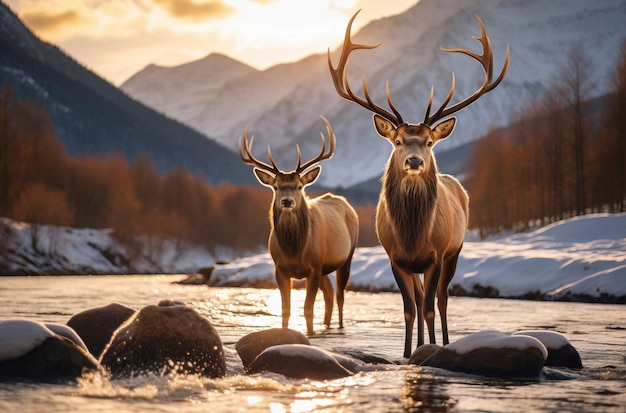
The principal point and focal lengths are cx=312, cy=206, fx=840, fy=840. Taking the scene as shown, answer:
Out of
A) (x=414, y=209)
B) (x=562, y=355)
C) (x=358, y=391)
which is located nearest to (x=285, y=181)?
(x=414, y=209)

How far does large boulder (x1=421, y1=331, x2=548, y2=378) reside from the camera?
30.0 feet

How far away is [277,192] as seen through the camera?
45.1 feet

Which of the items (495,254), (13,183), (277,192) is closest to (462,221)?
(277,192)

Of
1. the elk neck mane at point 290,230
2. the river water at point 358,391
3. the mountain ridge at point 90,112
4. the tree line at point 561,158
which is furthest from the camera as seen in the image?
the mountain ridge at point 90,112

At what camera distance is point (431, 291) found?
1093cm

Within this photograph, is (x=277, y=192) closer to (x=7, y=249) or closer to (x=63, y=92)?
(x=7, y=249)

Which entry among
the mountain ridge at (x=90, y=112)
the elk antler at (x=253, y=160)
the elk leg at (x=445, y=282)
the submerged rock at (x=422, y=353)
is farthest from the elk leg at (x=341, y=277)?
the mountain ridge at (x=90, y=112)

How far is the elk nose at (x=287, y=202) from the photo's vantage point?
43.7ft

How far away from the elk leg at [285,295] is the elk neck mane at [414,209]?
128 inches

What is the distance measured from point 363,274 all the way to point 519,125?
32000mm

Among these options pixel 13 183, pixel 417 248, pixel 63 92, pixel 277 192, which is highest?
pixel 63 92

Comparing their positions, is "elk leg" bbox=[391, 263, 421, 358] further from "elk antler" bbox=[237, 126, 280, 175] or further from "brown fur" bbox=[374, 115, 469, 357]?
"elk antler" bbox=[237, 126, 280, 175]

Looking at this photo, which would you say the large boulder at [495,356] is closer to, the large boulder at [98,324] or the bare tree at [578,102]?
the large boulder at [98,324]

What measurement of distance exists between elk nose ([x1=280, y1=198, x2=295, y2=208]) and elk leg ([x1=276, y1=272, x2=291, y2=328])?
52.5 inches
